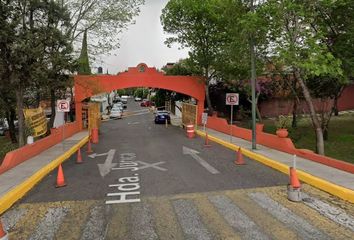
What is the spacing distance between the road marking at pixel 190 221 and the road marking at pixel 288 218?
1705 mm

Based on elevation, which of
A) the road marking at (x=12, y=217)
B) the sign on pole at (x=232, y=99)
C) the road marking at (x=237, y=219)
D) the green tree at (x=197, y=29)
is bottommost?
the road marking at (x=12, y=217)

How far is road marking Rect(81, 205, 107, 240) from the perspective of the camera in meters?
7.71

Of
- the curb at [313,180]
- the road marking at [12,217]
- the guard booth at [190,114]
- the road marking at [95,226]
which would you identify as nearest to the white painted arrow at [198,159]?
the curb at [313,180]

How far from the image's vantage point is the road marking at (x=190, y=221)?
300 inches

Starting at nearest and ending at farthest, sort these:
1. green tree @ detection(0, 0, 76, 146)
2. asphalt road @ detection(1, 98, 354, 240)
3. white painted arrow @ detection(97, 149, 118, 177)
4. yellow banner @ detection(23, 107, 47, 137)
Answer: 1. asphalt road @ detection(1, 98, 354, 240)
2. white painted arrow @ detection(97, 149, 118, 177)
3. green tree @ detection(0, 0, 76, 146)
4. yellow banner @ detection(23, 107, 47, 137)

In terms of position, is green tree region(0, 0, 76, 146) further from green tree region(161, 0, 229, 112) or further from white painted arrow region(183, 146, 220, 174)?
green tree region(161, 0, 229, 112)

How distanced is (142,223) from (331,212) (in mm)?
4310

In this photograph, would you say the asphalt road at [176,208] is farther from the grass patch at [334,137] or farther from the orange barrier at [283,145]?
the grass patch at [334,137]

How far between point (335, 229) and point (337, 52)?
12.7 metres

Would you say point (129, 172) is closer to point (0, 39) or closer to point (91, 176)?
point (91, 176)

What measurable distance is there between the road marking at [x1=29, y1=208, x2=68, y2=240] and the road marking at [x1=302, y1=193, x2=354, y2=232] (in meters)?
5.87

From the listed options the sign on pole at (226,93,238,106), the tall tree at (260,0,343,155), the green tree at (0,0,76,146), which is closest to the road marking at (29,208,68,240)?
the tall tree at (260,0,343,155)

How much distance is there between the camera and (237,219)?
8.59 meters

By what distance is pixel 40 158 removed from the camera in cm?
1778
